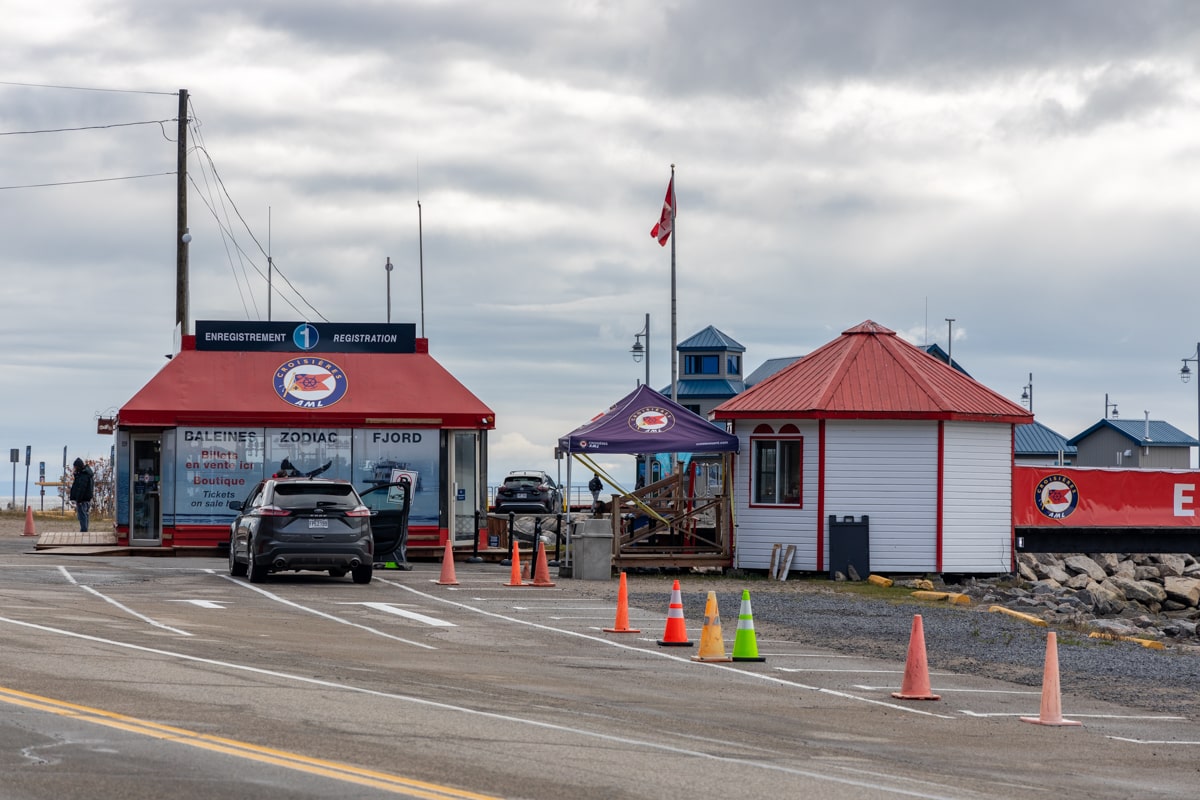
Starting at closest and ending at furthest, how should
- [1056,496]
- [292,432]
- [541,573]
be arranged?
[541,573]
[1056,496]
[292,432]

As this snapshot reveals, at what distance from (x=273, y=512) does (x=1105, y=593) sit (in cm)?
1551

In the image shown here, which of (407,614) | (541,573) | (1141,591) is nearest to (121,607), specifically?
(407,614)

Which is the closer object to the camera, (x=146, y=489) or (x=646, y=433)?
(x=646, y=433)

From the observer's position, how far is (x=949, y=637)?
18797 millimetres

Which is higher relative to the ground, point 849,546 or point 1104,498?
point 1104,498

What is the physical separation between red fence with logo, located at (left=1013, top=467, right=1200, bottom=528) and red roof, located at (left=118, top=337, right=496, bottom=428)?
10990mm

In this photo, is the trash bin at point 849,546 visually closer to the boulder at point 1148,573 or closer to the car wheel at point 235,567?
the car wheel at point 235,567

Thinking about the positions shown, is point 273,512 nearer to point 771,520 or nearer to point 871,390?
point 771,520

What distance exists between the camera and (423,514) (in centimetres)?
3188

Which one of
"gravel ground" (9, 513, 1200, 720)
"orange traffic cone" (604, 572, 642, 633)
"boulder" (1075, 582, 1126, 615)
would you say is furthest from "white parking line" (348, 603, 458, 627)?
"boulder" (1075, 582, 1126, 615)

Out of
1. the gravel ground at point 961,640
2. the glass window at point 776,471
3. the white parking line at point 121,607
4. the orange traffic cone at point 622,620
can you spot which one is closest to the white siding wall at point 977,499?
the glass window at point 776,471

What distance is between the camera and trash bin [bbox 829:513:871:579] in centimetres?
2755

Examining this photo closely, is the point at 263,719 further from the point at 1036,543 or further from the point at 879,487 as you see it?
the point at 1036,543

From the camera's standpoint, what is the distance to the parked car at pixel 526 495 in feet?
164
